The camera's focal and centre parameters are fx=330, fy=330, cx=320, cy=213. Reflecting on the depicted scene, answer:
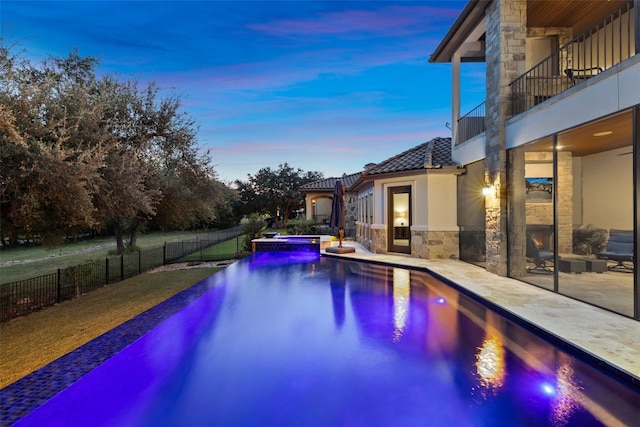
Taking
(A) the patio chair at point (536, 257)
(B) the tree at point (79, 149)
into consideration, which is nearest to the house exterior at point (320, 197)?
(B) the tree at point (79, 149)

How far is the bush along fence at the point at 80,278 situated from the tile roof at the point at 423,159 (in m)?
8.72

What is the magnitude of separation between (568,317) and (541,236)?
498 centimetres

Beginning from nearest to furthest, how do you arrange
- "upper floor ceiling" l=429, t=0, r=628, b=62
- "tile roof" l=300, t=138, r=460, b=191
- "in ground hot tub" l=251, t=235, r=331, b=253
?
"upper floor ceiling" l=429, t=0, r=628, b=62, "tile roof" l=300, t=138, r=460, b=191, "in ground hot tub" l=251, t=235, r=331, b=253

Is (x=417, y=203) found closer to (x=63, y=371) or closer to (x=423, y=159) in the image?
(x=423, y=159)

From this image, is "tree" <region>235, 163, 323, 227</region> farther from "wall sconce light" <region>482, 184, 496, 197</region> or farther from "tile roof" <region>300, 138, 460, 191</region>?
"wall sconce light" <region>482, 184, 496, 197</region>

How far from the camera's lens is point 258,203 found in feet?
140

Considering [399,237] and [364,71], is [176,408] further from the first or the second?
[364,71]

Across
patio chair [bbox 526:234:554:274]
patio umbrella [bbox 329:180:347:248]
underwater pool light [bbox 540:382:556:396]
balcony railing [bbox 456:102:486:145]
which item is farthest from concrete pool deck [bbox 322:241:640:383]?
patio umbrella [bbox 329:180:347:248]

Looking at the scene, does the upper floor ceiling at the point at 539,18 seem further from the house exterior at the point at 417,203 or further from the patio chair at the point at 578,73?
the house exterior at the point at 417,203

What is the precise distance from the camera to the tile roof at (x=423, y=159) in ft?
42.3

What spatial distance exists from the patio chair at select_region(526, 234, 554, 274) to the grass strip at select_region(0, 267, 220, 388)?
33.8ft

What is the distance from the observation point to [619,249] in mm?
9633

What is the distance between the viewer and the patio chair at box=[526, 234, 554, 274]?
918cm

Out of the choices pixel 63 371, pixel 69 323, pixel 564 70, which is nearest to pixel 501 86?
pixel 564 70
